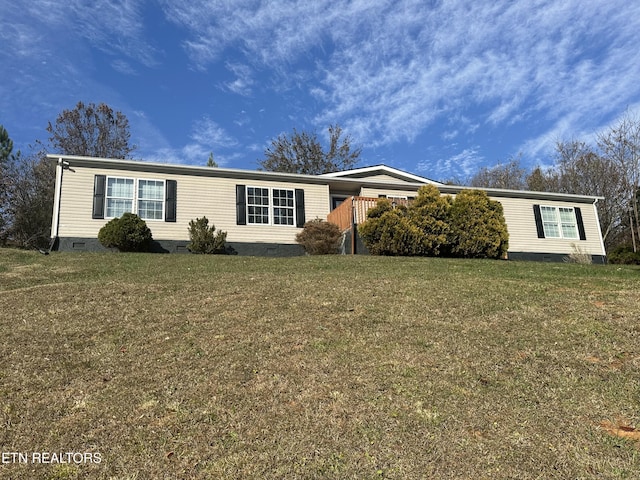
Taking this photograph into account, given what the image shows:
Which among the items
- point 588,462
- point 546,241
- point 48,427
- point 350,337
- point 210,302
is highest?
point 546,241

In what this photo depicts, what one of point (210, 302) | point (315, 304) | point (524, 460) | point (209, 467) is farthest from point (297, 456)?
point (210, 302)

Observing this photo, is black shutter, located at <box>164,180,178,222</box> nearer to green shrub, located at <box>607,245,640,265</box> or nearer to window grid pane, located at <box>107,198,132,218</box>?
window grid pane, located at <box>107,198,132,218</box>

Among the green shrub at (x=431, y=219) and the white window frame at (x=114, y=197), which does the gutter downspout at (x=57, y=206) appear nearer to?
the white window frame at (x=114, y=197)

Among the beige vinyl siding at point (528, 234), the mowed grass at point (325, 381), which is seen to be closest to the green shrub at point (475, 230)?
the beige vinyl siding at point (528, 234)

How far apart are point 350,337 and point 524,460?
2.30 m

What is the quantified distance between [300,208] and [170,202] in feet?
14.3

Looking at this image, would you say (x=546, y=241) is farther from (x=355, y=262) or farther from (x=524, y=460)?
(x=524, y=460)

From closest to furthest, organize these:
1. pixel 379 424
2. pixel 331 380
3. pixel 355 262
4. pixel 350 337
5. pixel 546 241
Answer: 1. pixel 379 424
2. pixel 331 380
3. pixel 350 337
4. pixel 355 262
5. pixel 546 241

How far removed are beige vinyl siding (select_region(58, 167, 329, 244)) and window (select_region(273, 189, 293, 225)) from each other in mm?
211

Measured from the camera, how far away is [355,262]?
10.9m

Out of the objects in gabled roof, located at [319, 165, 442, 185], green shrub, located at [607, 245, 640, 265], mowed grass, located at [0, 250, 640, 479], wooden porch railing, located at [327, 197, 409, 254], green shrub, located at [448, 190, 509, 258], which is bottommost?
→ mowed grass, located at [0, 250, 640, 479]

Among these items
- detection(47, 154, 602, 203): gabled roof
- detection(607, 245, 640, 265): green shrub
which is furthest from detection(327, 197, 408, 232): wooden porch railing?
detection(607, 245, 640, 265): green shrub

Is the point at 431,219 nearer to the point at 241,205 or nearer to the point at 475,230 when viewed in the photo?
the point at 475,230

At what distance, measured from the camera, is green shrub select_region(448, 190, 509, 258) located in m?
13.6
